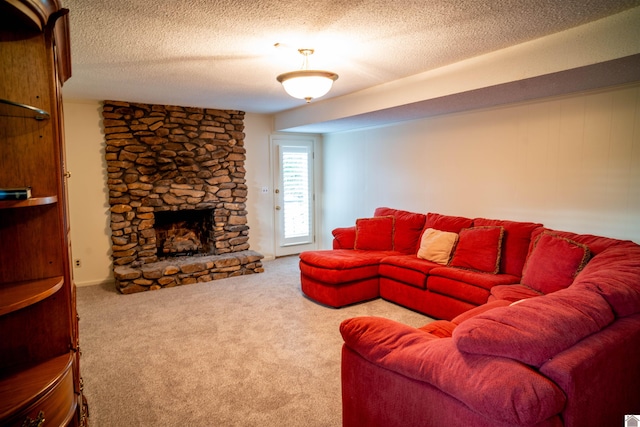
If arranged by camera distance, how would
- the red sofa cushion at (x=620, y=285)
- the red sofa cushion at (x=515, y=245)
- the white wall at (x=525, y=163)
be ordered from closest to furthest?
the red sofa cushion at (x=620, y=285) → the white wall at (x=525, y=163) → the red sofa cushion at (x=515, y=245)

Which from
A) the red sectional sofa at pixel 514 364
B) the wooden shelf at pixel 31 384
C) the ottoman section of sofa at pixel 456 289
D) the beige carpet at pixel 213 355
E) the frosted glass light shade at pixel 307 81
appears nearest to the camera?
the wooden shelf at pixel 31 384

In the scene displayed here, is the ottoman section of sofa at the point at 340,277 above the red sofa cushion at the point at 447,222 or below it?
below

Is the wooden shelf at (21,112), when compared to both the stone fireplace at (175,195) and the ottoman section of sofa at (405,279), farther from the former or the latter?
the stone fireplace at (175,195)

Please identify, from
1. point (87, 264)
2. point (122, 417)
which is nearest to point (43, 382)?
point (122, 417)

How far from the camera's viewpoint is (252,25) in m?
2.46

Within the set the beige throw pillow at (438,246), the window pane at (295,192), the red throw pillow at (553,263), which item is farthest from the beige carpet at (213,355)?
the window pane at (295,192)

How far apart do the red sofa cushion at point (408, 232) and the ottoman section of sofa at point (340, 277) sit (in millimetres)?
349

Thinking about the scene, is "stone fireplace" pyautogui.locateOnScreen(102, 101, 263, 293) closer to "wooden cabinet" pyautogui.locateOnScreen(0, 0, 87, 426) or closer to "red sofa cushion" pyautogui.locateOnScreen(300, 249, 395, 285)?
"red sofa cushion" pyautogui.locateOnScreen(300, 249, 395, 285)

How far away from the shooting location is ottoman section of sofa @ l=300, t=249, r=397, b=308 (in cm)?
411

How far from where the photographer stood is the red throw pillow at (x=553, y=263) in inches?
114

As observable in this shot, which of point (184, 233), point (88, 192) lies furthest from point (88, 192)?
point (184, 233)

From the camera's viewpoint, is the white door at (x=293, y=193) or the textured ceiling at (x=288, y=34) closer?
the textured ceiling at (x=288, y=34)

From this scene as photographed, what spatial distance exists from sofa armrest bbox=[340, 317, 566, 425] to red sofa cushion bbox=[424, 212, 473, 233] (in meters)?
2.69

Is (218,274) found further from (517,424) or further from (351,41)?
(517,424)
